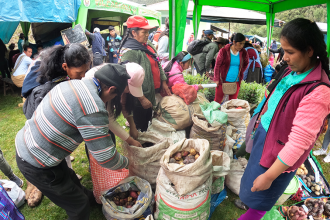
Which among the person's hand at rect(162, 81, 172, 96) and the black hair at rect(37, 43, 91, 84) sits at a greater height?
the black hair at rect(37, 43, 91, 84)

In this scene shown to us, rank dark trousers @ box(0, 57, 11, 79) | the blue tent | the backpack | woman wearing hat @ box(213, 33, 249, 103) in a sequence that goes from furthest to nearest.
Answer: dark trousers @ box(0, 57, 11, 79)
the backpack
the blue tent
woman wearing hat @ box(213, 33, 249, 103)

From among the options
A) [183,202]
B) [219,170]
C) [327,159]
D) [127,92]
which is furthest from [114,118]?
[327,159]

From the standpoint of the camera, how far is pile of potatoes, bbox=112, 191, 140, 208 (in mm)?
1816

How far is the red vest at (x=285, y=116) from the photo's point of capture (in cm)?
108

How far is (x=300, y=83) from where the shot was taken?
1.10 metres

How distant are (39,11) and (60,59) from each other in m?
3.96

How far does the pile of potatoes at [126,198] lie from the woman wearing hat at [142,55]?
96cm

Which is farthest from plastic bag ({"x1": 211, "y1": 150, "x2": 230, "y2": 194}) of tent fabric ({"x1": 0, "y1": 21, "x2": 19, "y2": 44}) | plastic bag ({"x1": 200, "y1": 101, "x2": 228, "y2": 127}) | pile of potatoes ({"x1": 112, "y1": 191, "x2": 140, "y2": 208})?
tent fabric ({"x1": 0, "y1": 21, "x2": 19, "y2": 44})

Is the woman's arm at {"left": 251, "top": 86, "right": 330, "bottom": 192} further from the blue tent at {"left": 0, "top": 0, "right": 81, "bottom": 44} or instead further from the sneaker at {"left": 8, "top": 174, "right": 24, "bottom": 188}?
the blue tent at {"left": 0, "top": 0, "right": 81, "bottom": 44}

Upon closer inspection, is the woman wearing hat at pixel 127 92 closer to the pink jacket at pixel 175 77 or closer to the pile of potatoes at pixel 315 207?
the pink jacket at pixel 175 77

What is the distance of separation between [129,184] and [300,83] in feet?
5.28

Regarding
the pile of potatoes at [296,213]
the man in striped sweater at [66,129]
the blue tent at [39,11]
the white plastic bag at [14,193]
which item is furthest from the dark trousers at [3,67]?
the pile of potatoes at [296,213]

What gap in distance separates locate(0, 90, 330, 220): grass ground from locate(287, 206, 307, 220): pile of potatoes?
1.47 feet

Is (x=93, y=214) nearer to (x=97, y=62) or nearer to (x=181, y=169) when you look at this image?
(x=181, y=169)
